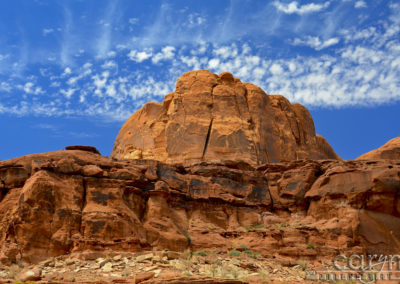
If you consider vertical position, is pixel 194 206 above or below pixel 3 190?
below

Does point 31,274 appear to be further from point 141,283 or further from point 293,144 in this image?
point 293,144

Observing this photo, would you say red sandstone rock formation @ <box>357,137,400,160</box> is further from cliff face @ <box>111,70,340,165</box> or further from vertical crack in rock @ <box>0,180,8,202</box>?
vertical crack in rock @ <box>0,180,8,202</box>

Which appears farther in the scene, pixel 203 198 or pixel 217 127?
pixel 217 127

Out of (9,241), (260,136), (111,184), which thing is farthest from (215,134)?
(9,241)

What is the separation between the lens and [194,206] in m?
39.2

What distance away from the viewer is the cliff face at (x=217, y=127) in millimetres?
47000

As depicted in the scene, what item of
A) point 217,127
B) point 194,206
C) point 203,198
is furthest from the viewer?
point 217,127

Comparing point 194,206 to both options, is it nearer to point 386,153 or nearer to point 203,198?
point 203,198

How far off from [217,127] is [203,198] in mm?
9706
